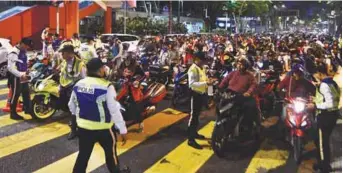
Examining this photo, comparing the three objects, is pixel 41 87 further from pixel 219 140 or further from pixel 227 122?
pixel 227 122

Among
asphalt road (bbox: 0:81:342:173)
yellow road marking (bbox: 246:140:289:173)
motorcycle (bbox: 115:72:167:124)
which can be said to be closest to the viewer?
asphalt road (bbox: 0:81:342:173)

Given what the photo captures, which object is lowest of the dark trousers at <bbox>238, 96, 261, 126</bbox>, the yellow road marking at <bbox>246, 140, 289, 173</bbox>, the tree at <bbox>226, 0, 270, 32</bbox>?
the yellow road marking at <bbox>246, 140, 289, 173</bbox>

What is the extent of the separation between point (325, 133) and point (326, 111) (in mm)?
371

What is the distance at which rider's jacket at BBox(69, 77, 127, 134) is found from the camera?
206 inches

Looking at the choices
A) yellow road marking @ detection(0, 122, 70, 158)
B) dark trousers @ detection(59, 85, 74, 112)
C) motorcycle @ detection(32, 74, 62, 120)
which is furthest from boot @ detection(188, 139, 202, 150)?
motorcycle @ detection(32, 74, 62, 120)

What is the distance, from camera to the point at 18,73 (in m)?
9.36

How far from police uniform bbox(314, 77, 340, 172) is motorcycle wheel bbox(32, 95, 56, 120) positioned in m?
5.50

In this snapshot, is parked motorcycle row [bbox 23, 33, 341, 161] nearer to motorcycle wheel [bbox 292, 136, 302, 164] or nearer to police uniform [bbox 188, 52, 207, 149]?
motorcycle wheel [bbox 292, 136, 302, 164]

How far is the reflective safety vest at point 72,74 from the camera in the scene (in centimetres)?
884

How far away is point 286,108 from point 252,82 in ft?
2.31

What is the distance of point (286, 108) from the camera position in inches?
290

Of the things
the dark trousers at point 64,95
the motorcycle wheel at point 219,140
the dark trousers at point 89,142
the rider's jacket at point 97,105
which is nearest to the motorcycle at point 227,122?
the motorcycle wheel at point 219,140

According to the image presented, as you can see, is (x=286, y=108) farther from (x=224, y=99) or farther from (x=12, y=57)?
(x=12, y=57)

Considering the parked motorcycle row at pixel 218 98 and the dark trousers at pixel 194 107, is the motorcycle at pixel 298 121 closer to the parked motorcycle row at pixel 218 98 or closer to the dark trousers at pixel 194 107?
the parked motorcycle row at pixel 218 98
